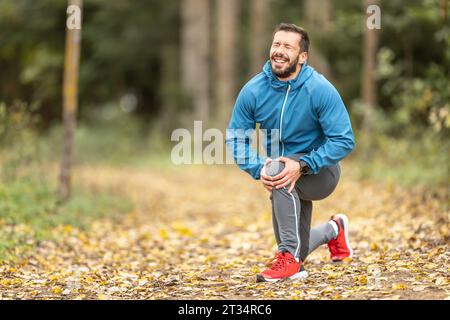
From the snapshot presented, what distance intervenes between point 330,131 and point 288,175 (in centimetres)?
47

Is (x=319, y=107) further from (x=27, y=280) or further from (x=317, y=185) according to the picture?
(x=27, y=280)

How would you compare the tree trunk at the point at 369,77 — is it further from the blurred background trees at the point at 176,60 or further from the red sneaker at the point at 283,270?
the red sneaker at the point at 283,270

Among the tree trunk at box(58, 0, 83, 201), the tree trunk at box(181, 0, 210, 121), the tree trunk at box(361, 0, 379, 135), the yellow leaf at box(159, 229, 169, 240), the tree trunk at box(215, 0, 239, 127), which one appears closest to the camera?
the yellow leaf at box(159, 229, 169, 240)

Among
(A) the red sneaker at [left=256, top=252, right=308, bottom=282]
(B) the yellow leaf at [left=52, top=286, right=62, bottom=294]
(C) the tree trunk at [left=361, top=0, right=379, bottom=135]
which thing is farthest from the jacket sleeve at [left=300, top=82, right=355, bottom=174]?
(C) the tree trunk at [left=361, top=0, right=379, bottom=135]

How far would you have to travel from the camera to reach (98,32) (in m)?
24.9

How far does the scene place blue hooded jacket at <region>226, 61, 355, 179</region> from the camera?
5266 millimetres

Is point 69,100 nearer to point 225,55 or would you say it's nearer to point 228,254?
point 228,254

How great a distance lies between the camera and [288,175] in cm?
530

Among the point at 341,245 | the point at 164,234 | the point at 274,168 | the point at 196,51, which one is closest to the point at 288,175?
the point at 274,168

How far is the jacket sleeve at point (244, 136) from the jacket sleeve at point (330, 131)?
1.30ft

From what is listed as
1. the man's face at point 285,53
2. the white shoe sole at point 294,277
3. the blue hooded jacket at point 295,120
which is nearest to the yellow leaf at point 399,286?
the white shoe sole at point 294,277

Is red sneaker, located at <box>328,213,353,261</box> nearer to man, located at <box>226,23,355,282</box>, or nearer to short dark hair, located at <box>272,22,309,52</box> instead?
man, located at <box>226,23,355,282</box>

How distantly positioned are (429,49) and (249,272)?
34.4 feet

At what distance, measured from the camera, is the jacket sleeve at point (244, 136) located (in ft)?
17.8
